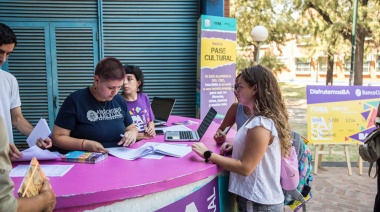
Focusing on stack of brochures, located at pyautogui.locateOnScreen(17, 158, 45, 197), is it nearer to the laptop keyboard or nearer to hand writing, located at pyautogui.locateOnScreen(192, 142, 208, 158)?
hand writing, located at pyautogui.locateOnScreen(192, 142, 208, 158)

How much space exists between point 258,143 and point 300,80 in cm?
2991

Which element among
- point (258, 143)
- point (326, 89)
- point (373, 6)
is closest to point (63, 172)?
point (258, 143)

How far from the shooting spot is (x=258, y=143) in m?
1.59

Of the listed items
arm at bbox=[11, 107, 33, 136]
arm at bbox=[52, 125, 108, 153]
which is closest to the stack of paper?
arm at bbox=[52, 125, 108, 153]

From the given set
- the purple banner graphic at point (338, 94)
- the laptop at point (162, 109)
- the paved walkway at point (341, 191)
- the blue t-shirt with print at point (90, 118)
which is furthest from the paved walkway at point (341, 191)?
the blue t-shirt with print at point (90, 118)

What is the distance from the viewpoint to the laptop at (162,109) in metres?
3.26

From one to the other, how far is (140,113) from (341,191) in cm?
294

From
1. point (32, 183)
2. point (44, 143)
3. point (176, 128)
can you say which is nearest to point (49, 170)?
point (44, 143)

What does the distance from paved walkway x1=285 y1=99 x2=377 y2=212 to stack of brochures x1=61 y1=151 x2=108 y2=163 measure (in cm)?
259

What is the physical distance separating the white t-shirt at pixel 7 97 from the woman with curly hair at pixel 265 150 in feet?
5.06

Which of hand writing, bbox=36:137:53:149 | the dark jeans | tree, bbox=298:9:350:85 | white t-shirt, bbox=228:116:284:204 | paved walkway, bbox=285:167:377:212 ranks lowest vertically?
paved walkway, bbox=285:167:377:212

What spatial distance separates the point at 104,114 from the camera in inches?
80.5

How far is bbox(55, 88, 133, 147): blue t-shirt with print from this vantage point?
6.34 ft

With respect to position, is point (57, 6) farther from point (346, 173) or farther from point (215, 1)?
point (346, 173)
